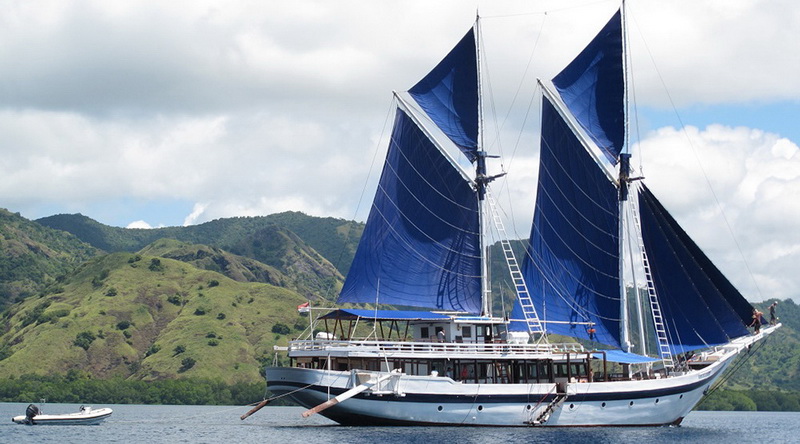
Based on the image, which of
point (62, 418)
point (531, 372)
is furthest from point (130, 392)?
point (531, 372)

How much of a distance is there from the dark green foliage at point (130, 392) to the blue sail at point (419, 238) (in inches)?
3715

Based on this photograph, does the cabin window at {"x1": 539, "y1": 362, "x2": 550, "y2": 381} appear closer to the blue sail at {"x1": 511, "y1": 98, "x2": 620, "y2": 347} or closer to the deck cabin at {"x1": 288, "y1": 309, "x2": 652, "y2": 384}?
the deck cabin at {"x1": 288, "y1": 309, "x2": 652, "y2": 384}

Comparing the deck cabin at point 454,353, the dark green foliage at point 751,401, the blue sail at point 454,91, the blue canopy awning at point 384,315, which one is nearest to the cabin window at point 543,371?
the deck cabin at point 454,353

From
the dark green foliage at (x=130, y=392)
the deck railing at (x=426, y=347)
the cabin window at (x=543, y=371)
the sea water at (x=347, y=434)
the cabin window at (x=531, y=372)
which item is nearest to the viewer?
the sea water at (x=347, y=434)

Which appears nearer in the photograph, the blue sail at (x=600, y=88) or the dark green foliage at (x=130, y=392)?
the blue sail at (x=600, y=88)

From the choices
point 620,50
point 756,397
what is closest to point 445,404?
point 620,50

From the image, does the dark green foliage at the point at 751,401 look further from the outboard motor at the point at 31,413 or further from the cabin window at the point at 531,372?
the outboard motor at the point at 31,413

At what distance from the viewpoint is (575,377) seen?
75.5 metres

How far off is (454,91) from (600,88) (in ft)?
39.6

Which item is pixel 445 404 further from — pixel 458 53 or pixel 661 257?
pixel 458 53

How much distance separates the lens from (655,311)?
81.5 meters

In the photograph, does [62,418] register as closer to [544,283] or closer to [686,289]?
[544,283]

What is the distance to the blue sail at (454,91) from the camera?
272 feet

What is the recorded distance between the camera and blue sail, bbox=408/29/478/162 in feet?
272
